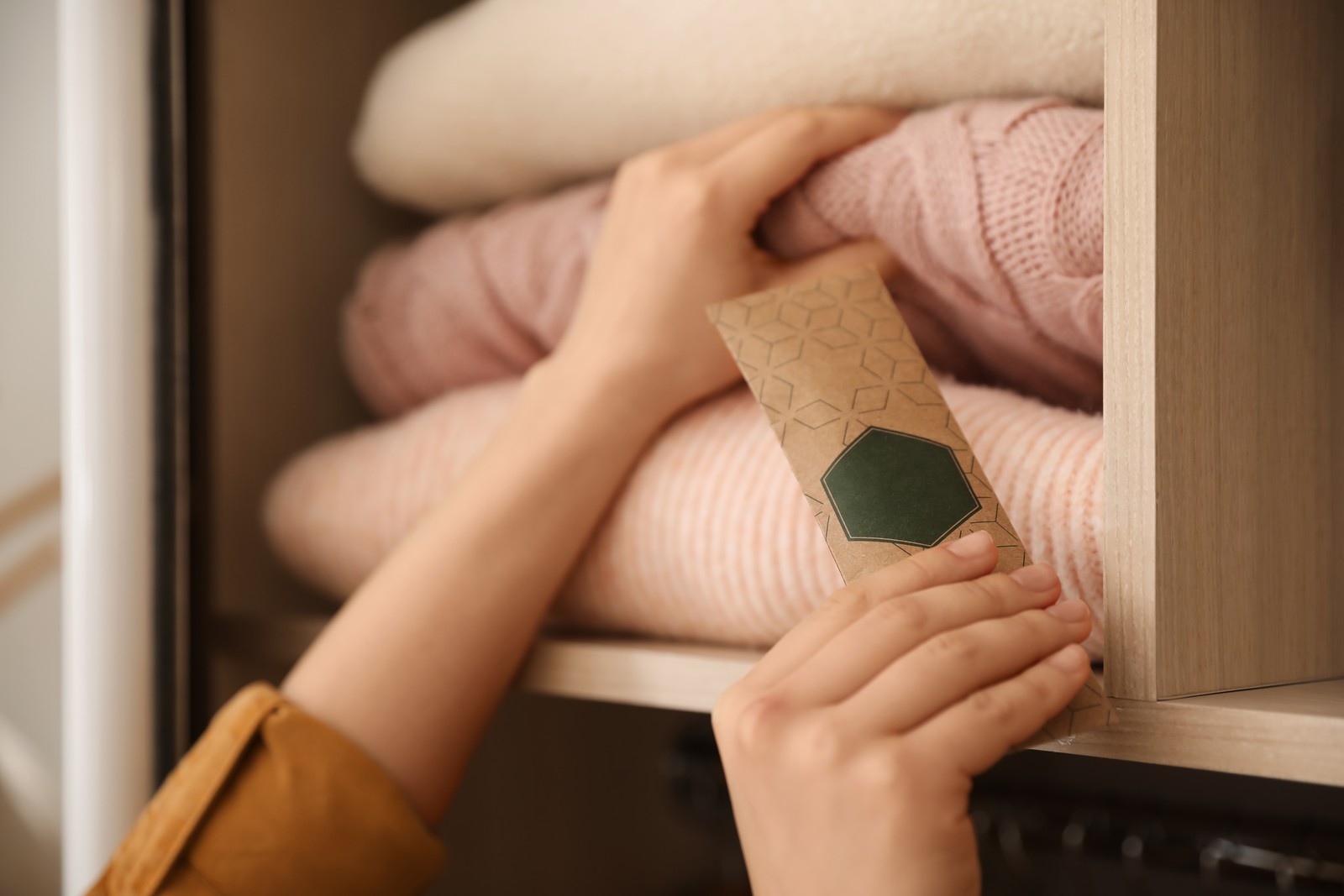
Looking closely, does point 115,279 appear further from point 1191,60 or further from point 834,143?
point 1191,60

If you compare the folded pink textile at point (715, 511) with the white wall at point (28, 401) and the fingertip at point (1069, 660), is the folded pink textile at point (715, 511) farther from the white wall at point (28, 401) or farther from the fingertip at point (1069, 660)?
the white wall at point (28, 401)

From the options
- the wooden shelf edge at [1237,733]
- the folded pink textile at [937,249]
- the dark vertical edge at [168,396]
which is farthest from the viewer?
the dark vertical edge at [168,396]

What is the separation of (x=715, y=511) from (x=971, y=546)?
136 millimetres

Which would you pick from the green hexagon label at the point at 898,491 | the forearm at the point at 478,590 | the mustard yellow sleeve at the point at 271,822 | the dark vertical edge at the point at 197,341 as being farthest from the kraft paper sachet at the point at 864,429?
the dark vertical edge at the point at 197,341

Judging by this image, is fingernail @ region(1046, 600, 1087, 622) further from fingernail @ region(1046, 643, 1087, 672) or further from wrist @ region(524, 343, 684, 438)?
wrist @ region(524, 343, 684, 438)

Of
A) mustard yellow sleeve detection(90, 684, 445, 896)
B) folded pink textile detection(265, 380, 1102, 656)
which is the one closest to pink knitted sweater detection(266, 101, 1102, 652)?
folded pink textile detection(265, 380, 1102, 656)

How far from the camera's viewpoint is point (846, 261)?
50 centimetres

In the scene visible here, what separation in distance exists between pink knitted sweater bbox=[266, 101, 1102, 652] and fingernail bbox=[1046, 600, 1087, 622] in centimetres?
3

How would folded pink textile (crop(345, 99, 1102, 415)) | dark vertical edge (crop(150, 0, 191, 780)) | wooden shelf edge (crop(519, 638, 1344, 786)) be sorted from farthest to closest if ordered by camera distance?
dark vertical edge (crop(150, 0, 191, 780)), folded pink textile (crop(345, 99, 1102, 415)), wooden shelf edge (crop(519, 638, 1344, 786))

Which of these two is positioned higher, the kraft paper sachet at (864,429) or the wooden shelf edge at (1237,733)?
the kraft paper sachet at (864,429)

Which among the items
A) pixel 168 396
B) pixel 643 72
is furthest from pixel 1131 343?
pixel 168 396

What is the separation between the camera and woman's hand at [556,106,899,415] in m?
0.49

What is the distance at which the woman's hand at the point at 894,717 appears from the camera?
1.03 ft

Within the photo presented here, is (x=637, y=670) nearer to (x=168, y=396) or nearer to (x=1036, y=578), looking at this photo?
(x=1036, y=578)
